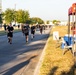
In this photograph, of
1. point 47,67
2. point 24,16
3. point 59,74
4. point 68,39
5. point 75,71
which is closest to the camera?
point 59,74

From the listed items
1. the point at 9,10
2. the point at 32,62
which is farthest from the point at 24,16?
the point at 32,62

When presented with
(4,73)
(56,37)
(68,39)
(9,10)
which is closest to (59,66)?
(4,73)

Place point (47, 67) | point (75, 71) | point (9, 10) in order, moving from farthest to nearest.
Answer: point (9, 10)
point (47, 67)
point (75, 71)

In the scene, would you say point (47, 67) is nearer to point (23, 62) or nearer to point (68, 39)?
point (23, 62)

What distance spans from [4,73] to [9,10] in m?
89.1

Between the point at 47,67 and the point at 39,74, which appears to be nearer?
the point at 39,74

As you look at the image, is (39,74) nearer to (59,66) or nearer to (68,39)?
(59,66)

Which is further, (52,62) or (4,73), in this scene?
(52,62)

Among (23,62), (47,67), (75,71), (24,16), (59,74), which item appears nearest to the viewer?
(59,74)

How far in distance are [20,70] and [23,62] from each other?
224 cm

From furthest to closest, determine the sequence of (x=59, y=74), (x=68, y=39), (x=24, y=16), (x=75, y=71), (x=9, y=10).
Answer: (x=24, y=16) → (x=9, y=10) → (x=68, y=39) → (x=75, y=71) → (x=59, y=74)

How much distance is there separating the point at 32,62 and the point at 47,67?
2.41 m

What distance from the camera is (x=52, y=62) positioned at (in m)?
12.5

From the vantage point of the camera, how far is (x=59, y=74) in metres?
9.66
